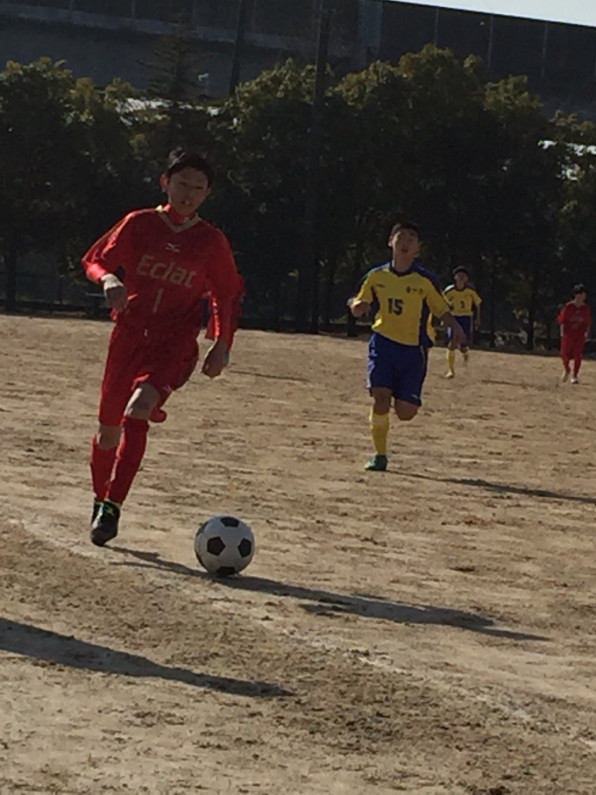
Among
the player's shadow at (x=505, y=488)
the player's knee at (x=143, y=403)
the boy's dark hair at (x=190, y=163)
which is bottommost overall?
the player's shadow at (x=505, y=488)

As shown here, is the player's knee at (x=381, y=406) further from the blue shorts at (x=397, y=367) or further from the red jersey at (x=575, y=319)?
the red jersey at (x=575, y=319)

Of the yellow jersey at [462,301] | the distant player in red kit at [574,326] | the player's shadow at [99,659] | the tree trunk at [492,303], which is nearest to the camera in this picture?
the player's shadow at [99,659]

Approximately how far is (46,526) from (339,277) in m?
49.1

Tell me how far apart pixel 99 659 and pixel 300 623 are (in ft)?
4.00

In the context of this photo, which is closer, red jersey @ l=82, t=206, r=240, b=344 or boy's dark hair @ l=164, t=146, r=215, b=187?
boy's dark hair @ l=164, t=146, r=215, b=187

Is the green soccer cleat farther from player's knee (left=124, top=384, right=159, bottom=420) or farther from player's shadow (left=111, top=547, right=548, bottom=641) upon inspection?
player's shadow (left=111, top=547, right=548, bottom=641)

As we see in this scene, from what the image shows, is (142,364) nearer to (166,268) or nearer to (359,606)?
(166,268)

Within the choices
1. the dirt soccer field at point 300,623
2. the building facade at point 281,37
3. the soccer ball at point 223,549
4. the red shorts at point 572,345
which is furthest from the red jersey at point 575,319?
the building facade at point 281,37

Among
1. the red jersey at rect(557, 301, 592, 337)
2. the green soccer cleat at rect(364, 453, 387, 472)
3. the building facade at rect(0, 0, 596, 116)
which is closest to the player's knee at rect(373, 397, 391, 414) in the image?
the green soccer cleat at rect(364, 453, 387, 472)

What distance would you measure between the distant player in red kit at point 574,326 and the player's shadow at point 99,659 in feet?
80.9

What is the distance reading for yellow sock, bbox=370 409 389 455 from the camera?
14.2 m

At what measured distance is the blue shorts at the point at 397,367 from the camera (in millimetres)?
14266

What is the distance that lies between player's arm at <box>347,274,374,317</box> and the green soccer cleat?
3.41ft

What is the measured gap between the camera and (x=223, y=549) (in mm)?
8703
